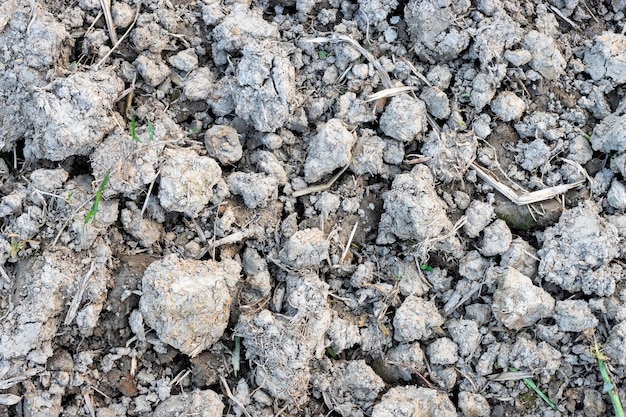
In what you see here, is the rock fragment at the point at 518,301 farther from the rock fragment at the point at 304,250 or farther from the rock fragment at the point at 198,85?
the rock fragment at the point at 198,85

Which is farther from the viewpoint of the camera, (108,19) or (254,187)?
(108,19)

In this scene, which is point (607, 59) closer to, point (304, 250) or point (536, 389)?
point (536, 389)

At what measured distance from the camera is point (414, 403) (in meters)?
2.19

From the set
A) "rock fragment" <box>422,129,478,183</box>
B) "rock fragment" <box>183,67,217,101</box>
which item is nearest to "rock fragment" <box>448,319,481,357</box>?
"rock fragment" <box>422,129,478,183</box>

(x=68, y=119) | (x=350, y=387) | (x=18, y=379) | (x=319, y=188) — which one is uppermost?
(x=68, y=119)

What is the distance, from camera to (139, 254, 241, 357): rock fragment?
81.8 inches

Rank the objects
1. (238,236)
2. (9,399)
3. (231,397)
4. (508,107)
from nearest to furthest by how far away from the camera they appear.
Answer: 1. (9,399)
2. (231,397)
3. (238,236)
4. (508,107)

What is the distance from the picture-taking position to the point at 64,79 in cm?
220

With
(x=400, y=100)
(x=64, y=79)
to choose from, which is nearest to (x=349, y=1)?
(x=400, y=100)

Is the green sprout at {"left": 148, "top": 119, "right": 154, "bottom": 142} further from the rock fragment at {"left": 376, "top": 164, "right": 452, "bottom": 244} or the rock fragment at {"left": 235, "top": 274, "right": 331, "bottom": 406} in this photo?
the rock fragment at {"left": 376, "top": 164, "right": 452, "bottom": 244}

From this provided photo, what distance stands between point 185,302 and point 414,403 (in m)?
0.88

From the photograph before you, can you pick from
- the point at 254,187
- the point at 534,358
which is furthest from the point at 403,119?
the point at 534,358

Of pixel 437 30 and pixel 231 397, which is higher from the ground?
pixel 437 30

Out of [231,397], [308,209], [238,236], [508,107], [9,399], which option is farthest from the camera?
[508,107]
